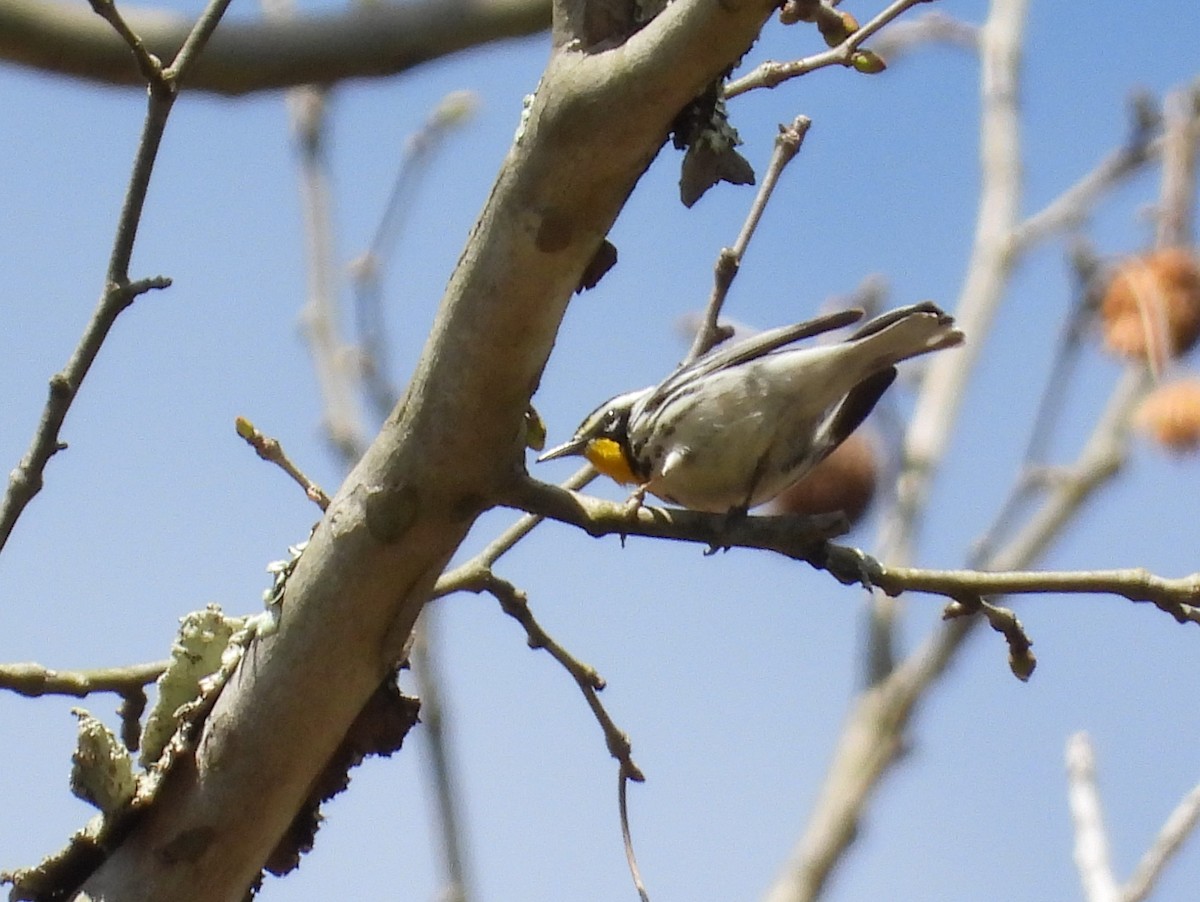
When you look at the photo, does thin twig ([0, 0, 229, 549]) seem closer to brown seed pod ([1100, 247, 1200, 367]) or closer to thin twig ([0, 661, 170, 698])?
thin twig ([0, 661, 170, 698])

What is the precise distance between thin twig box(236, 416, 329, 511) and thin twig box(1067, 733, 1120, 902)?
1825mm

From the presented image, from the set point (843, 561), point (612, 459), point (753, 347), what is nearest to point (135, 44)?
point (843, 561)

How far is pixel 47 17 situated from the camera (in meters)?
2.21

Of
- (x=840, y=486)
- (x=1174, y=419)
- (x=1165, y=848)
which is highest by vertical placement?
(x=840, y=486)

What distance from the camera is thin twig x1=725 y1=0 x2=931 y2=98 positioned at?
1.92m

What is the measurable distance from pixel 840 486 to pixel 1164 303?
1.83 metres

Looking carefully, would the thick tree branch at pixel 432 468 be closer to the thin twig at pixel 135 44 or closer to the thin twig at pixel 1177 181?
the thin twig at pixel 135 44

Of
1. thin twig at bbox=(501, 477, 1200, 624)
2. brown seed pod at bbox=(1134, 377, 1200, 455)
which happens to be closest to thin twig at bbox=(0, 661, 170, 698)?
thin twig at bbox=(501, 477, 1200, 624)

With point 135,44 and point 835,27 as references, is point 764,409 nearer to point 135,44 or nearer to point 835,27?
point 835,27

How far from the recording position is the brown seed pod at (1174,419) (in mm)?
4254

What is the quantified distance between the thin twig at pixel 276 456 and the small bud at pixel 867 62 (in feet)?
3.19

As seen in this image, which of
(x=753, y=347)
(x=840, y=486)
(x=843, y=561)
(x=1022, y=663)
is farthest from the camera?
(x=840, y=486)

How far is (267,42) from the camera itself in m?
2.31

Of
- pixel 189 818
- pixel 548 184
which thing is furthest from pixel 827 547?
pixel 189 818
